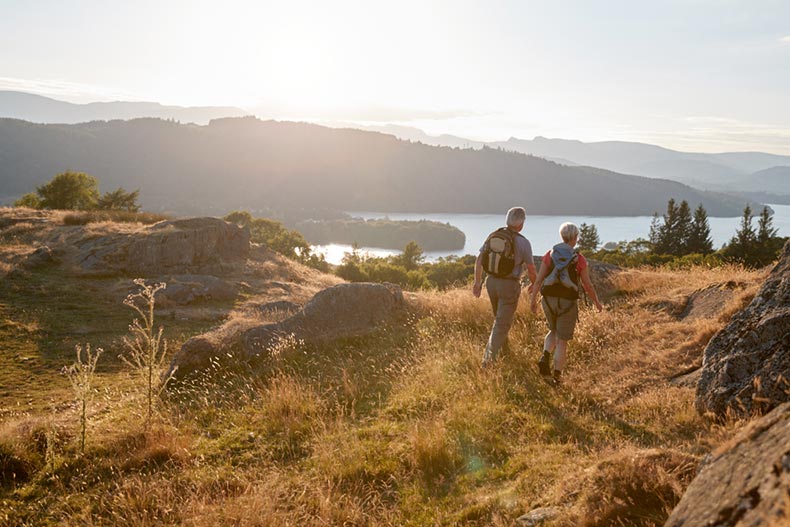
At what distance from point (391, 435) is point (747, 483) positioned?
4.04 meters

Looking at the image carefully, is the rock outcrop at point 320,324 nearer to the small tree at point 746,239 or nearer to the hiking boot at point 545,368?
the hiking boot at point 545,368

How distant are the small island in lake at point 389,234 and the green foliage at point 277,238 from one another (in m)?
74.9

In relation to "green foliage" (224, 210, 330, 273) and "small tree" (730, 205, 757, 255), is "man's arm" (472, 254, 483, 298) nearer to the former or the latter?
"green foliage" (224, 210, 330, 273)

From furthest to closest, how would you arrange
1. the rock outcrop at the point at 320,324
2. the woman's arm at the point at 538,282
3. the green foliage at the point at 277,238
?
1. the green foliage at the point at 277,238
2. the rock outcrop at the point at 320,324
3. the woman's arm at the point at 538,282

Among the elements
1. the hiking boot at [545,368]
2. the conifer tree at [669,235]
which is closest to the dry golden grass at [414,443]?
the hiking boot at [545,368]

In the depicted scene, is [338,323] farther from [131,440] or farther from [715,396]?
[715,396]

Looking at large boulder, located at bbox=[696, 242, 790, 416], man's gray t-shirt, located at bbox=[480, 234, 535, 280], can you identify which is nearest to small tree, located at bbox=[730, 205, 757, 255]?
man's gray t-shirt, located at bbox=[480, 234, 535, 280]

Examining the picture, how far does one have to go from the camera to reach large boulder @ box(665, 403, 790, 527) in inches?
73.7

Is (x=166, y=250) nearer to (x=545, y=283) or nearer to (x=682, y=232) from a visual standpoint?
(x=545, y=283)

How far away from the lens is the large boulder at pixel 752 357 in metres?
4.29

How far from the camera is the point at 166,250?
18.8 metres

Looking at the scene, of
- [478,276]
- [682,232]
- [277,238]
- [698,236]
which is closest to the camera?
[478,276]

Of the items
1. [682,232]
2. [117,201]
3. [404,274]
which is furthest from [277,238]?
[682,232]

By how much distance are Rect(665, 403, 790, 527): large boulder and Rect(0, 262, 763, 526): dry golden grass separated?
2.69ft
